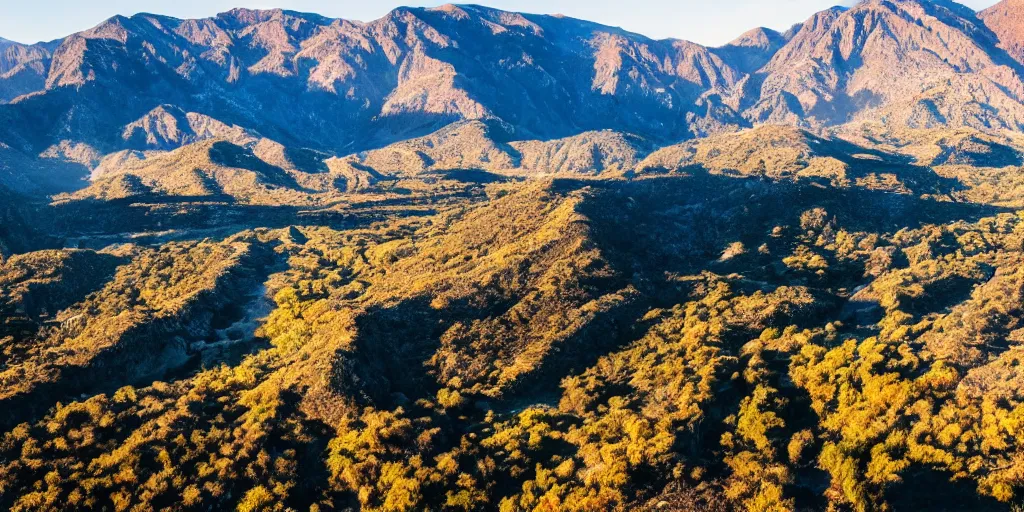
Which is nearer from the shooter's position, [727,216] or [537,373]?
[537,373]

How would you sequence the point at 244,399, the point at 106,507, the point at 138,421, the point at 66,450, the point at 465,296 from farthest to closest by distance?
the point at 465,296 → the point at 244,399 → the point at 138,421 → the point at 66,450 → the point at 106,507

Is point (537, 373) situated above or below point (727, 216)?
below

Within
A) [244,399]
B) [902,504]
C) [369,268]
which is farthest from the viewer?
[369,268]

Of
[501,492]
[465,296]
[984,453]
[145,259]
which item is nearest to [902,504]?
[984,453]

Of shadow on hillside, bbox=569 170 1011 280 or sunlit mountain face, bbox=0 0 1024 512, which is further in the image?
shadow on hillside, bbox=569 170 1011 280

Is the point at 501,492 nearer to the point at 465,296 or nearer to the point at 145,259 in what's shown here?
the point at 465,296

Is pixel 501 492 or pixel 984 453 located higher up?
pixel 984 453

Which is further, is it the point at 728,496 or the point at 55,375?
the point at 55,375

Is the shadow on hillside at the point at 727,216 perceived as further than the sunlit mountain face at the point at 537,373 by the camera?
Yes

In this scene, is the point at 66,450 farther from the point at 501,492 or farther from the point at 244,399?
the point at 501,492
